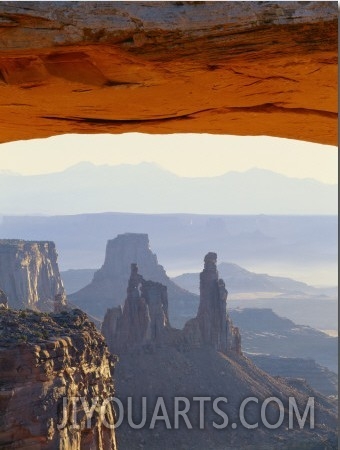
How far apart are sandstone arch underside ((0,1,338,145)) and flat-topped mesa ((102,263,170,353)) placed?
Answer: 67095 mm

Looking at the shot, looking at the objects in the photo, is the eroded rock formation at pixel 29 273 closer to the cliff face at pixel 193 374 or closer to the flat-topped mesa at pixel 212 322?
the cliff face at pixel 193 374

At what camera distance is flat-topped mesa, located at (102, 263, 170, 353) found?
75.0 meters

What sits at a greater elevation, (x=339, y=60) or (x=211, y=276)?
(x=211, y=276)

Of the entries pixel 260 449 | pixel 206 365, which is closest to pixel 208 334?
pixel 206 365

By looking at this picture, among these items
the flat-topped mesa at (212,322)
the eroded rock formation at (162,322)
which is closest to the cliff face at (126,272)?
the flat-topped mesa at (212,322)

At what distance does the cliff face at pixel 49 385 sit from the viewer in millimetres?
26266

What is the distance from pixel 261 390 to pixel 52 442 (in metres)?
47.9

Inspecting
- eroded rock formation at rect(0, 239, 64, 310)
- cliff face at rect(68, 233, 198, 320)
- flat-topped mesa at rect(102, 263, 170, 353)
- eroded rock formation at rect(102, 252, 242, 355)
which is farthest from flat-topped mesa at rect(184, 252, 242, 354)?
cliff face at rect(68, 233, 198, 320)

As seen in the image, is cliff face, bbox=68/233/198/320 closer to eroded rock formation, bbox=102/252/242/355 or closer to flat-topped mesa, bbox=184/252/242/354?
flat-topped mesa, bbox=184/252/242/354

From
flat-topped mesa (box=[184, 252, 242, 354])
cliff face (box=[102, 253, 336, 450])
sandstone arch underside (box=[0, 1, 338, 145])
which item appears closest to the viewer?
sandstone arch underside (box=[0, 1, 338, 145])

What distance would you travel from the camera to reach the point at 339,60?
19.7ft

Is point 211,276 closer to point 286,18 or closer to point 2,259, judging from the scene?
point 2,259

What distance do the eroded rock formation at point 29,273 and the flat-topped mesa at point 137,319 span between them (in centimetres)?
2629

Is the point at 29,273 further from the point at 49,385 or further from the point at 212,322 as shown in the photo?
the point at 49,385
